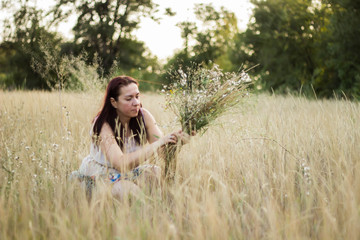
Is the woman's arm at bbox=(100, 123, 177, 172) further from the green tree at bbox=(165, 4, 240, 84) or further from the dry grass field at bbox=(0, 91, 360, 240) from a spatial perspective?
the green tree at bbox=(165, 4, 240, 84)

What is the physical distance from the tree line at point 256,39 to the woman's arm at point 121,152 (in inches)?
292

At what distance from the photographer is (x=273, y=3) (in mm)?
13742

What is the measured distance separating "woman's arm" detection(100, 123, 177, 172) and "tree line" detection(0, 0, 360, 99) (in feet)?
24.3

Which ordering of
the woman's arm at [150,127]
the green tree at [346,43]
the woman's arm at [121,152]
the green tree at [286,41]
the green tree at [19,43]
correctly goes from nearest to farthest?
1. the woman's arm at [121,152]
2. the woman's arm at [150,127]
3. the green tree at [346,43]
4. the green tree at [286,41]
5. the green tree at [19,43]

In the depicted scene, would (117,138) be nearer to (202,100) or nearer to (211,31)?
(202,100)

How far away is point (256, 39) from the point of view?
1466cm

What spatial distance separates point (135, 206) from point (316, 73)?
12.8 metres

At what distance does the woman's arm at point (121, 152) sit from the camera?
2.24 meters

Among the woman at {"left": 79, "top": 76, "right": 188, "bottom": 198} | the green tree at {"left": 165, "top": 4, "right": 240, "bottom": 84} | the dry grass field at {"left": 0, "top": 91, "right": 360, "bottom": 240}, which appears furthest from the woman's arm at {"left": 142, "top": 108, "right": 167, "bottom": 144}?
the green tree at {"left": 165, "top": 4, "right": 240, "bottom": 84}

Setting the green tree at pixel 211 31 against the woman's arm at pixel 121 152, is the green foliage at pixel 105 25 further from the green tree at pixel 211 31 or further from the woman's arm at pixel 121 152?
the woman's arm at pixel 121 152

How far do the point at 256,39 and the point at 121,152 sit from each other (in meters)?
13.7

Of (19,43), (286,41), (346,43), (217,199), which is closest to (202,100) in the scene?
(217,199)

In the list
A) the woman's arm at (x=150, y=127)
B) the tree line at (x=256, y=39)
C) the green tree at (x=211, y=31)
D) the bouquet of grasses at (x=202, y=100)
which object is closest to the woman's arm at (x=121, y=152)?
the bouquet of grasses at (x=202, y=100)

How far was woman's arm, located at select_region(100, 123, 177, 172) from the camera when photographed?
2.24 metres
